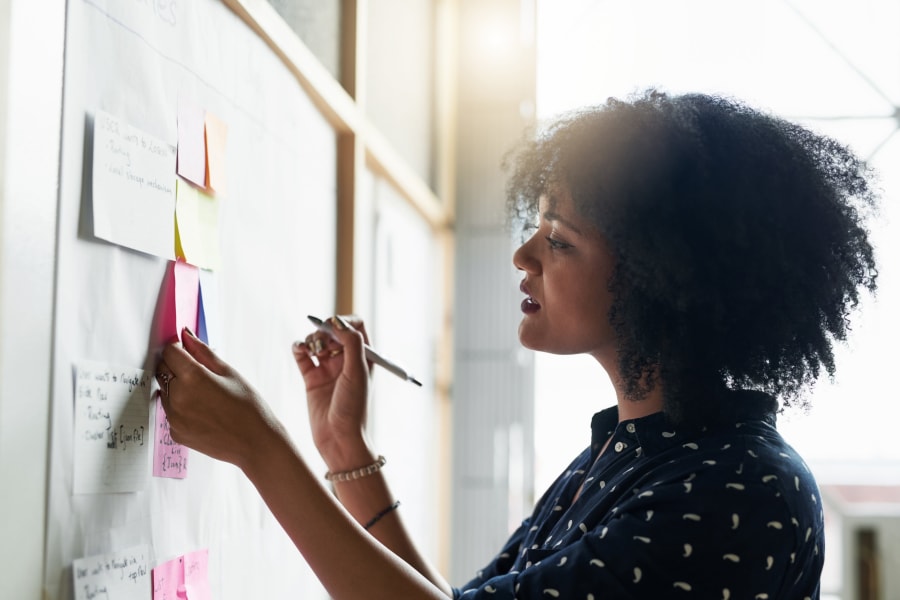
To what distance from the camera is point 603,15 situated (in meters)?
2.95

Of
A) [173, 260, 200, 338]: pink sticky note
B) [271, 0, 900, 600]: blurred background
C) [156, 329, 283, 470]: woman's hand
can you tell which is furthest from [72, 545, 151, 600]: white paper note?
[271, 0, 900, 600]: blurred background

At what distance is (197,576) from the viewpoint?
3.18 ft

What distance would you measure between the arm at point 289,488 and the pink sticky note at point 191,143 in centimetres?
23

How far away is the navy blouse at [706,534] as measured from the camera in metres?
0.77

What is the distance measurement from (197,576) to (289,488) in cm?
25

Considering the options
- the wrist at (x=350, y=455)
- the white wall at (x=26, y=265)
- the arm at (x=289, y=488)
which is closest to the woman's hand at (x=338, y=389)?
the wrist at (x=350, y=455)

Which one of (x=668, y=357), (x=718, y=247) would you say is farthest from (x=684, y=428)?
(x=718, y=247)

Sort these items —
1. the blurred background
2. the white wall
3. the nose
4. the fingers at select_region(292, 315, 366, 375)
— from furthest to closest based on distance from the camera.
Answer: the blurred background → the fingers at select_region(292, 315, 366, 375) → the nose → the white wall

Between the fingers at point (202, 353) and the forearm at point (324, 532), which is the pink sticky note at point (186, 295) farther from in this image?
the forearm at point (324, 532)

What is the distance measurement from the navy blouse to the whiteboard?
326 mm

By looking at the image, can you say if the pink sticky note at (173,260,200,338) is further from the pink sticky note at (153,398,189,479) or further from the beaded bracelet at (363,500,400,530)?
the beaded bracelet at (363,500,400,530)

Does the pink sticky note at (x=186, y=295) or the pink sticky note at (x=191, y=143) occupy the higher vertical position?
the pink sticky note at (x=191, y=143)

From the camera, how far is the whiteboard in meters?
0.74

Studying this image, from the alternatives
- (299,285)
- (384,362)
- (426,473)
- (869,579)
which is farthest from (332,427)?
(869,579)
